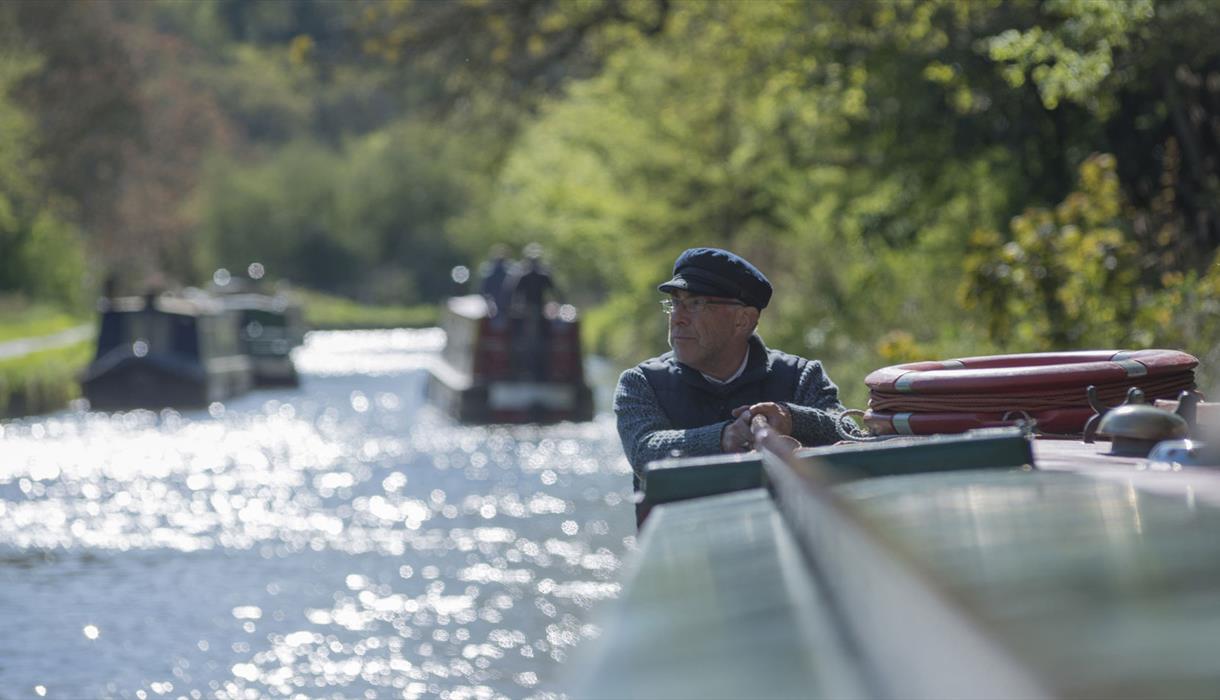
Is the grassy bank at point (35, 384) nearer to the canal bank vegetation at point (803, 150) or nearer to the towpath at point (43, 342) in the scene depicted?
the towpath at point (43, 342)

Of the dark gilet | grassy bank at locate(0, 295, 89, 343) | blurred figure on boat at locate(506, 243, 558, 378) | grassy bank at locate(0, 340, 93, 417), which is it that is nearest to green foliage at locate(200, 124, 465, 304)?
grassy bank at locate(0, 295, 89, 343)

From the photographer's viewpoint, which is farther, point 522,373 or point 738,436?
point 522,373

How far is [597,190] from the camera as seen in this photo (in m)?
34.9

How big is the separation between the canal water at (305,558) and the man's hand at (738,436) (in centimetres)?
443

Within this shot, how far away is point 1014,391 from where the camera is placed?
5.59m

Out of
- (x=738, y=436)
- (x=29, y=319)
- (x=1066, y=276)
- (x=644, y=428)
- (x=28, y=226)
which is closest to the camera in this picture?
(x=738, y=436)

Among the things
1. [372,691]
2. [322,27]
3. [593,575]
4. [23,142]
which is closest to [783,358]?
[372,691]

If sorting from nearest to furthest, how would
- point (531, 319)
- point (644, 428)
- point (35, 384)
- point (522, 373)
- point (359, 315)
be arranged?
point (644, 428) → point (522, 373) → point (531, 319) → point (35, 384) → point (359, 315)

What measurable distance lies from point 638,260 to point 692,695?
31.0 m

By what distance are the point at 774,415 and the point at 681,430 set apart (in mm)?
386

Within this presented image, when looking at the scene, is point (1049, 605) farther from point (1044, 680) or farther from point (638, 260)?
point (638, 260)

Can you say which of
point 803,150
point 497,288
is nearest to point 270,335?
point 497,288

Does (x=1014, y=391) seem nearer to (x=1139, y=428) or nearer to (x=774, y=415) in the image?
(x=774, y=415)

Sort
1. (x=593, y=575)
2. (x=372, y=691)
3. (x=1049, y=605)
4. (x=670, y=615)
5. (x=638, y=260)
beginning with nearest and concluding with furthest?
(x=1049, y=605) < (x=670, y=615) < (x=372, y=691) < (x=593, y=575) < (x=638, y=260)
